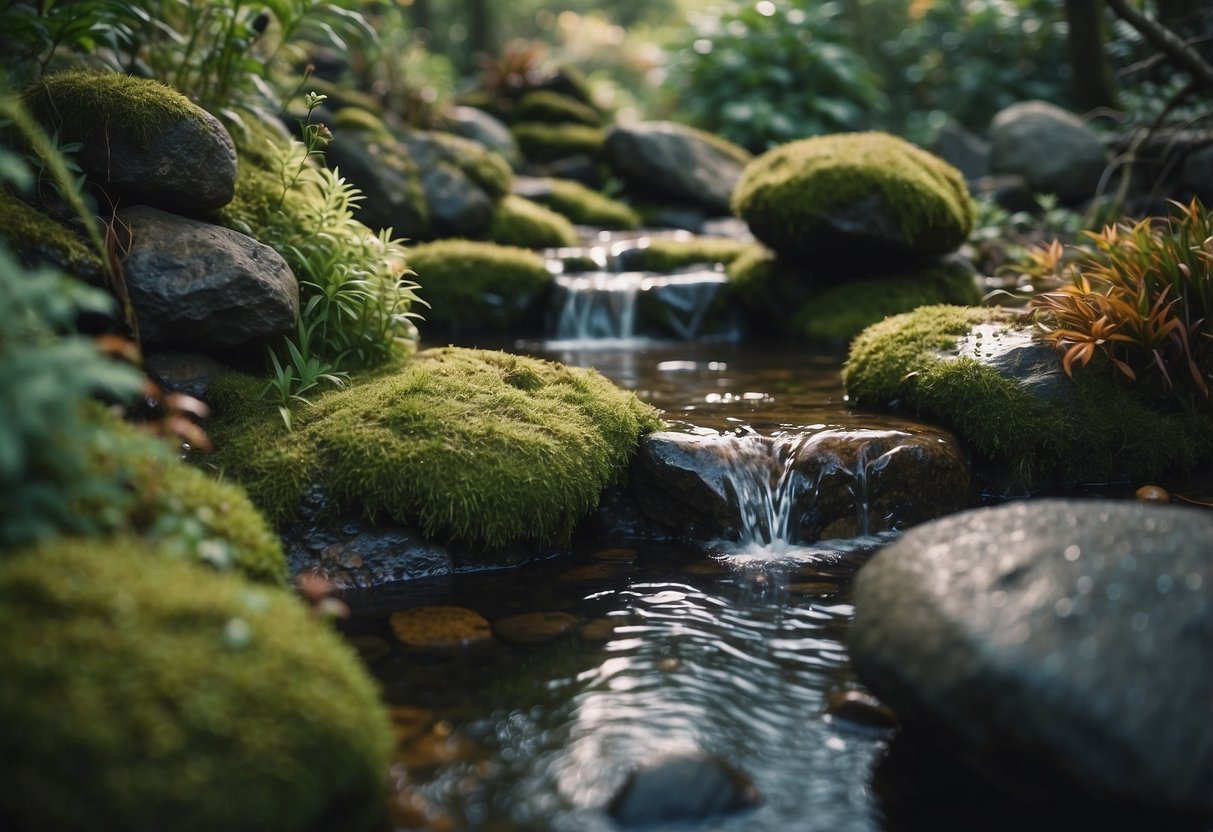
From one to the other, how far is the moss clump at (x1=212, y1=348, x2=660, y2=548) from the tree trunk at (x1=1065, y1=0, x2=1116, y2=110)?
1256 centimetres

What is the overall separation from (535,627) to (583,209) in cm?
999

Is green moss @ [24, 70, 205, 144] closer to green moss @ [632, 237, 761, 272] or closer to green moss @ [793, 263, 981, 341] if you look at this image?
green moss @ [793, 263, 981, 341]

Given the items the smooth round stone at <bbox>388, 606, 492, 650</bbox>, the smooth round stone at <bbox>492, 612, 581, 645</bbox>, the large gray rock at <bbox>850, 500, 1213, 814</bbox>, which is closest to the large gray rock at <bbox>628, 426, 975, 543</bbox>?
the smooth round stone at <bbox>492, 612, 581, 645</bbox>

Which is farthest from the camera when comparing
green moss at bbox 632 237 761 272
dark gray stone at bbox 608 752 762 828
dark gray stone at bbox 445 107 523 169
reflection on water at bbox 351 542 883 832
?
dark gray stone at bbox 445 107 523 169

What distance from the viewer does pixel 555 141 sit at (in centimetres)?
1577

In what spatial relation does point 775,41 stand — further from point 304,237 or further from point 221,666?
point 221,666

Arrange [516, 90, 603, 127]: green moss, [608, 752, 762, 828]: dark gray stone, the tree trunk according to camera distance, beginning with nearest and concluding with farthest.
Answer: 1. [608, 752, 762, 828]: dark gray stone
2. the tree trunk
3. [516, 90, 603, 127]: green moss

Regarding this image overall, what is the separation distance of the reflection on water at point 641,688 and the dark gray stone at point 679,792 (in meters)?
0.05

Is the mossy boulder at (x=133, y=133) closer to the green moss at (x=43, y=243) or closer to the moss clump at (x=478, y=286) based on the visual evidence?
the green moss at (x=43, y=243)

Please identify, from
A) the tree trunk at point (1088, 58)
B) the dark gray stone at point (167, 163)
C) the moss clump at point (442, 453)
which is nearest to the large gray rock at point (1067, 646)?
the moss clump at point (442, 453)

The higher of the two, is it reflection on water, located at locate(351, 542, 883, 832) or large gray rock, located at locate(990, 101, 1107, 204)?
large gray rock, located at locate(990, 101, 1107, 204)

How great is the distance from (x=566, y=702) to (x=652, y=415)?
7.79ft

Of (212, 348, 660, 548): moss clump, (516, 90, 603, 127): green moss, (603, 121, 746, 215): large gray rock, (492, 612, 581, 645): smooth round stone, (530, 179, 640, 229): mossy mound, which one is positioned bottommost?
(492, 612, 581, 645): smooth round stone

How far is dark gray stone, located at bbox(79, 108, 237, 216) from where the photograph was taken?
4719 mm
